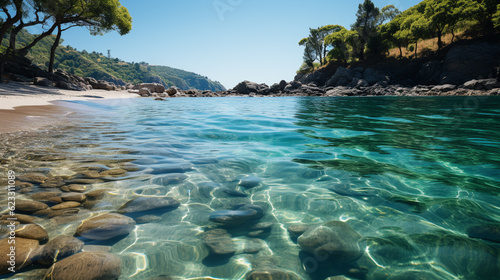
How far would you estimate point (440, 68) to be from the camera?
36.0 meters

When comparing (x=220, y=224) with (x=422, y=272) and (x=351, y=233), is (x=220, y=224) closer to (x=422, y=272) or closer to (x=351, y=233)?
(x=351, y=233)

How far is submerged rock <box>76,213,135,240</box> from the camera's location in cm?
179

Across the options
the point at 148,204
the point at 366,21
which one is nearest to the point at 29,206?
the point at 148,204

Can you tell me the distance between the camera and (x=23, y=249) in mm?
1546

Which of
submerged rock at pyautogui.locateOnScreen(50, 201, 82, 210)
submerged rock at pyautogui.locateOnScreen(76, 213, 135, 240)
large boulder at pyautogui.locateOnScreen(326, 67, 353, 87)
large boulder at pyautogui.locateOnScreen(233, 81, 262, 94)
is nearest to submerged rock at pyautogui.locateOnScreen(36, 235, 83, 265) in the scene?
submerged rock at pyautogui.locateOnScreen(76, 213, 135, 240)

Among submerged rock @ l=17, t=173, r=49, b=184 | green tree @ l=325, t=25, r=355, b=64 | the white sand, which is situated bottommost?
submerged rock @ l=17, t=173, r=49, b=184

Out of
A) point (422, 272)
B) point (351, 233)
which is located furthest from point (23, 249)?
point (422, 272)

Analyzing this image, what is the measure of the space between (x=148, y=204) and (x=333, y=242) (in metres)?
1.79

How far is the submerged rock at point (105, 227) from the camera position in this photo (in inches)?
70.4

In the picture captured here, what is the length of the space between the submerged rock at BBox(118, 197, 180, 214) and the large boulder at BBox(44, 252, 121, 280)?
703 millimetres

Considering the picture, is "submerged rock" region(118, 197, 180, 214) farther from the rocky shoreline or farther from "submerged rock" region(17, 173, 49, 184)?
the rocky shoreline

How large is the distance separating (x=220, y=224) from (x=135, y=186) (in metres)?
1.34

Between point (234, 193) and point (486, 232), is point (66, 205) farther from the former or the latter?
point (486, 232)

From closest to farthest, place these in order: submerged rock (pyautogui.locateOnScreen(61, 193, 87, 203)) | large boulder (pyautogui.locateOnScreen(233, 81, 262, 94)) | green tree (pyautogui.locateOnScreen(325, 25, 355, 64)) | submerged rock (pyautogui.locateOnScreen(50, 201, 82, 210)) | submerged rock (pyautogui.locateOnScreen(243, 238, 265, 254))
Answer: submerged rock (pyautogui.locateOnScreen(243, 238, 265, 254)) < submerged rock (pyautogui.locateOnScreen(50, 201, 82, 210)) < submerged rock (pyautogui.locateOnScreen(61, 193, 87, 203)) < large boulder (pyautogui.locateOnScreen(233, 81, 262, 94)) < green tree (pyautogui.locateOnScreen(325, 25, 355, 64))
